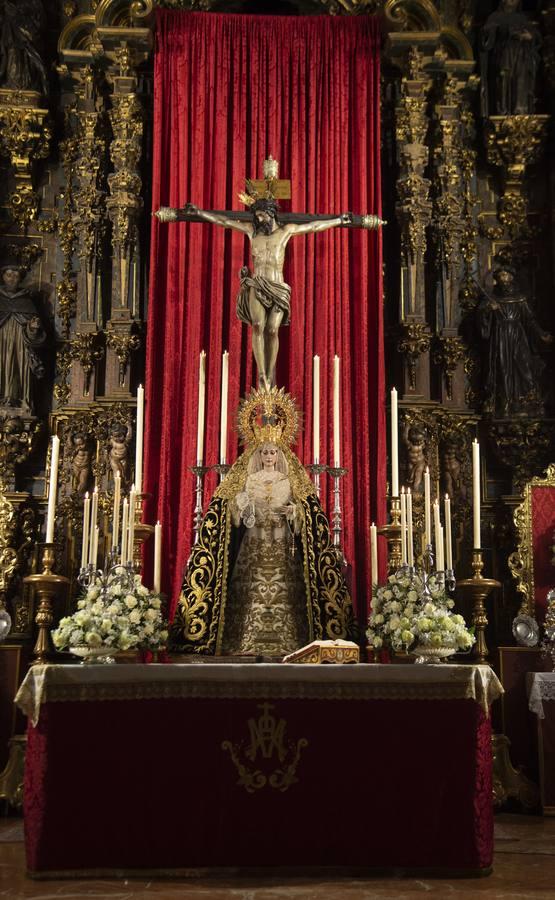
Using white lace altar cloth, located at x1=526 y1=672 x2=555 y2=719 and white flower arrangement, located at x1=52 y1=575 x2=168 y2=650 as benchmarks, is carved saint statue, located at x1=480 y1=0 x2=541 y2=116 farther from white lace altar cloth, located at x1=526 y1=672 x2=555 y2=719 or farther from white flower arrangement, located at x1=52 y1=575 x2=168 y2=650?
white flower arrangement, located at x1=52 y1=575 x2=168 y2=650

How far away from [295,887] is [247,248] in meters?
6.56

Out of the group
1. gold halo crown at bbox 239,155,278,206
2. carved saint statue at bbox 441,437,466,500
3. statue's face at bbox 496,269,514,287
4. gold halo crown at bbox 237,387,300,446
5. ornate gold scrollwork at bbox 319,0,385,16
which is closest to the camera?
gold halo crown at bbox 237,387,300,446

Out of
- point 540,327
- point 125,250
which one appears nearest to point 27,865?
point 125,250

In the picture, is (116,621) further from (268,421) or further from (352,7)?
(352,7)

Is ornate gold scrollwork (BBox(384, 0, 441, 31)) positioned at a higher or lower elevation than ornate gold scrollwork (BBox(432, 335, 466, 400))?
higher

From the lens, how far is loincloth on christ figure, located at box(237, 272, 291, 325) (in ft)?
30.5

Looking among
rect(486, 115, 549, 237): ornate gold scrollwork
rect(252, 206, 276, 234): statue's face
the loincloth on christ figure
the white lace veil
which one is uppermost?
rect(486, 115, 549, 237): ornate gold scrollwork

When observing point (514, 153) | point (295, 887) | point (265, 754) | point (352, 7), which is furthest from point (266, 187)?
point (295, 887)

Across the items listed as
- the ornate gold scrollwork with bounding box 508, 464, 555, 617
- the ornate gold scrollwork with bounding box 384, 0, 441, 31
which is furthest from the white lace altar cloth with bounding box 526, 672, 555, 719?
the ornate gold scrollwork with bounding box 384, 0, 441, 31

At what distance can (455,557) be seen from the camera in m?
10.2

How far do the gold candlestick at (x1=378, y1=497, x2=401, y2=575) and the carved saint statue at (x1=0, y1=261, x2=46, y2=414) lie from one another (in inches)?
161

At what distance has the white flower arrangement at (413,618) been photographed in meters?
7.18

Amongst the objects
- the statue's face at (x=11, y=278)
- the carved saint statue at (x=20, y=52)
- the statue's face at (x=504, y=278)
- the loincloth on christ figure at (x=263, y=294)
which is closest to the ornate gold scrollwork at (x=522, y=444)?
the statue's face at (x=504, y=278)

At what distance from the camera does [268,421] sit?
27.7 feet
